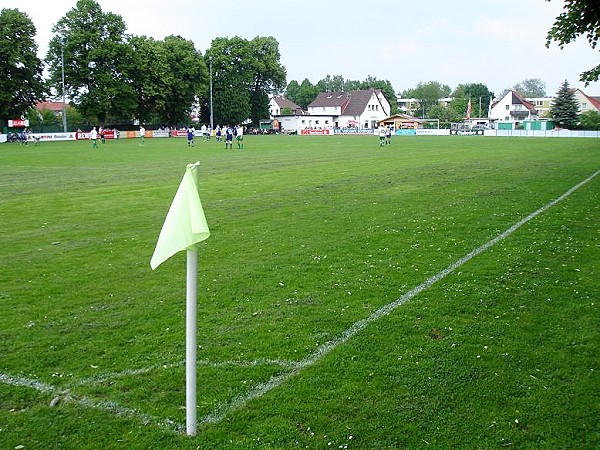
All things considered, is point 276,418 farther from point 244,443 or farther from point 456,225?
point 456,225

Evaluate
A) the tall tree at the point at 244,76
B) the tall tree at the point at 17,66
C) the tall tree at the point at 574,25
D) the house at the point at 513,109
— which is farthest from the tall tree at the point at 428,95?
the tall tree at the point at 574,25

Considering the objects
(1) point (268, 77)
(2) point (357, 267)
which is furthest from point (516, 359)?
(1) point (268, 77)

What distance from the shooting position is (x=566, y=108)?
84.8 meters

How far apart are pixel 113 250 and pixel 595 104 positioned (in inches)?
5693

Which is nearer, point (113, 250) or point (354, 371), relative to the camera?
point (354, 371)

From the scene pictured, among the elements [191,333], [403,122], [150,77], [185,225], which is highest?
[150,77]

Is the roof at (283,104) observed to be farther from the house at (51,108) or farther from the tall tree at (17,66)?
the tall tree at (17,66)

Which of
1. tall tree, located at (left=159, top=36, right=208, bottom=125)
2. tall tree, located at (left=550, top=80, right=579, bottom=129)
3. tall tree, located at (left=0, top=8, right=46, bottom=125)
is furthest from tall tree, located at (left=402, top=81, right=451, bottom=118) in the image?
tall tree, located at (left=0, top=8, right=46, bottom=125)

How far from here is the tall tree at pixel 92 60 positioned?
73.1 metres

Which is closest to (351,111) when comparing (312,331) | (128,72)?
(128,72)

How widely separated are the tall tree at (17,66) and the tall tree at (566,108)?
233 ft

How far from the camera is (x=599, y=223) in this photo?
12062mm

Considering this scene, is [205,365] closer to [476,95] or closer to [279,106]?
[279,106]

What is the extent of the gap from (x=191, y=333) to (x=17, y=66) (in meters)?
73.4
